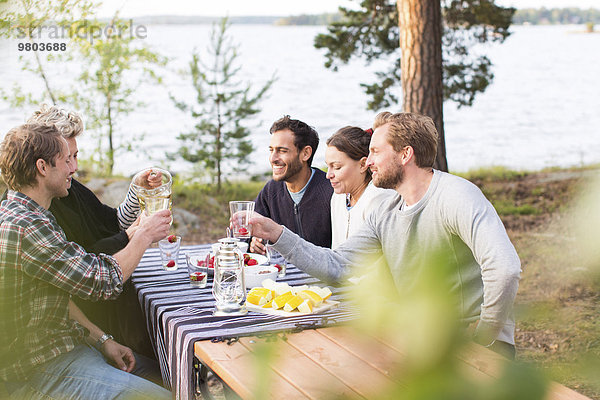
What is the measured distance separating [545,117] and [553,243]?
75.6 feet

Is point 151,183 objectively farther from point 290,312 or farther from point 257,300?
point 290,312

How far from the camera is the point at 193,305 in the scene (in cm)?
238

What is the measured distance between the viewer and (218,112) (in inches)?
343

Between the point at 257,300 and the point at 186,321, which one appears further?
the point at 257,300

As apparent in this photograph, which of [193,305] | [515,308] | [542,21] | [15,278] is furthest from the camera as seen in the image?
[193,305]

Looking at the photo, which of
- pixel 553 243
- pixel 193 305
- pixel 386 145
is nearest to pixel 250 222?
pixel 193 305

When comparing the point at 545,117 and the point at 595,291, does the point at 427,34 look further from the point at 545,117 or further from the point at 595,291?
the point at 545,117

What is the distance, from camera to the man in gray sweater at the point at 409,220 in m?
2.29

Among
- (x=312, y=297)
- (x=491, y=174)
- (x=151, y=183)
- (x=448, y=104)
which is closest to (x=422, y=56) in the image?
(x=151, y=183)

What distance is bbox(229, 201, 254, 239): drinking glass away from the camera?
2574mm

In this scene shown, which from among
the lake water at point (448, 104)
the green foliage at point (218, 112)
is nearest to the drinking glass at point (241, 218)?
the green foliage at point (218, 112)

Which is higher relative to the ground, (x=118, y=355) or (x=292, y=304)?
(x=292, y=304)

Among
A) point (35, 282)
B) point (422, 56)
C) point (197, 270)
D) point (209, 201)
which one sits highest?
point (422, 56)

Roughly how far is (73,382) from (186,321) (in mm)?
419
